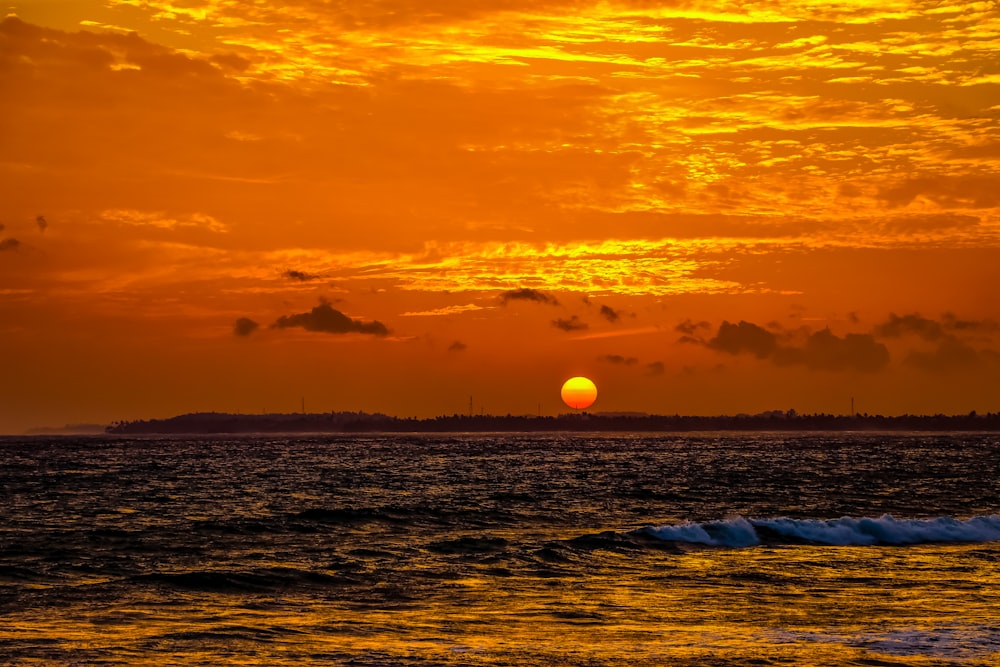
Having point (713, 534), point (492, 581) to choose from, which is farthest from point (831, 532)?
point (492, 581)

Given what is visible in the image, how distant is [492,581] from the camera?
116 ft

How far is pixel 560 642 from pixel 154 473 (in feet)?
311

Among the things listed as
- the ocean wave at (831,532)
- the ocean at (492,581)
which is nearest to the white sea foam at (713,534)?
the ocean wave at (831,532)

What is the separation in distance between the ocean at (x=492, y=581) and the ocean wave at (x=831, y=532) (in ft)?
0.56

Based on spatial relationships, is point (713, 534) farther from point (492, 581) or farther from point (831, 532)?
point (492, 581)

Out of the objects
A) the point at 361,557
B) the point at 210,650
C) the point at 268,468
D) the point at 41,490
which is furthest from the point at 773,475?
the point at 210,650

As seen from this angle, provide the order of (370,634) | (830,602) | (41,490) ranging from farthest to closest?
(41,490) → (830,602) → (370,634)

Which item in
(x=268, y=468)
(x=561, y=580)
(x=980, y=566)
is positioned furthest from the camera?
(x=268, y=468)

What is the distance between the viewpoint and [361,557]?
4106 cm

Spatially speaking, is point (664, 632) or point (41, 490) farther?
point (41, 490)

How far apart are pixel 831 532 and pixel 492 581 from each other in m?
21.8

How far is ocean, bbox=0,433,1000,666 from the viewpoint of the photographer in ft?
79.5

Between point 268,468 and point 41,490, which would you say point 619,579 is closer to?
point 41,490

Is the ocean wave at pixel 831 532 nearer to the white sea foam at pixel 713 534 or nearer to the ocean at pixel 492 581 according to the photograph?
the white sea foam at pixel 713 534
